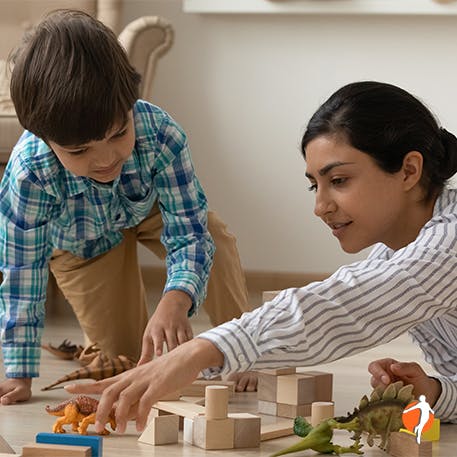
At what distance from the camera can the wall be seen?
2.85 m

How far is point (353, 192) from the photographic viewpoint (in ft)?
4.21

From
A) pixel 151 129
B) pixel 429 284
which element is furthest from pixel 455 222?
pixel 151 129

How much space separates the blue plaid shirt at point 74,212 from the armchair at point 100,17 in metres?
0.66

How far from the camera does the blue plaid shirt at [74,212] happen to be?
1.56 m

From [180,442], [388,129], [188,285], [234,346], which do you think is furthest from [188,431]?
[388,129]

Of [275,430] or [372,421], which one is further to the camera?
[275,430]

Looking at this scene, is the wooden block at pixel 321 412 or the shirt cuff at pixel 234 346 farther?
the wooden block at pixel 321 412

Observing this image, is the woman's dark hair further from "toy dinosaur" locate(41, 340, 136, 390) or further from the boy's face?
"toy dinosaur" locate(41, 340, 136, 390)

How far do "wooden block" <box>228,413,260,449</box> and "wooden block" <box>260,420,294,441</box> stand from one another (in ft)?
0.10

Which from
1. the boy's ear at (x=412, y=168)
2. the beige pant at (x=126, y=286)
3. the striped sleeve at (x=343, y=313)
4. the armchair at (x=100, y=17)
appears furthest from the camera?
the armchair at (x=100, y=17)

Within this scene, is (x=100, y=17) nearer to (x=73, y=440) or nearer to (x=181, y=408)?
(x=181, y=408)

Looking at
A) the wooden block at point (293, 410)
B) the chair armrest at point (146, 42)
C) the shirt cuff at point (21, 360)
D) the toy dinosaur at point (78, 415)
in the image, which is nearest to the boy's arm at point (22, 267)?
the shirt cuff at point (21, 360)

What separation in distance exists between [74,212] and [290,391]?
49 centimetres

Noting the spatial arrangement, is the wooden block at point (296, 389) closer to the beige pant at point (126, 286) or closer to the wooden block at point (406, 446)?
Result: the wooden block at point (406, 446)
